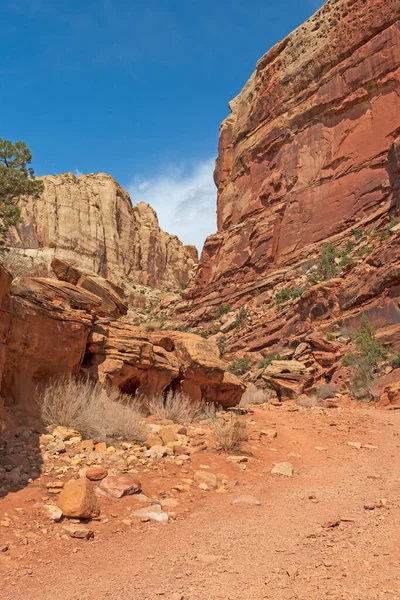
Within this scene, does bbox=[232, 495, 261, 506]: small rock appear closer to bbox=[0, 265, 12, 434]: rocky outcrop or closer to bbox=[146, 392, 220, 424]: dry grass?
bbox=[0, 265, 12, 434]: rocky outcrop

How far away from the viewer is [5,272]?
606 cm

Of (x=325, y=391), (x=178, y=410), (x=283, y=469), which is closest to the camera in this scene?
(x=283, y=469)

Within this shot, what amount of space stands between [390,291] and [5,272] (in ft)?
59.7

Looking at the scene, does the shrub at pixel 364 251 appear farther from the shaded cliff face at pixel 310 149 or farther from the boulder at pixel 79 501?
the boulder at pixel 79 501

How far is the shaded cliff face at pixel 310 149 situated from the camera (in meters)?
32.2

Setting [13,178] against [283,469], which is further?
[13,178]

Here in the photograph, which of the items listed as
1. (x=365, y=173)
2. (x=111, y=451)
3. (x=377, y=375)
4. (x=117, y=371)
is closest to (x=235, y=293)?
(x=365, y=173)

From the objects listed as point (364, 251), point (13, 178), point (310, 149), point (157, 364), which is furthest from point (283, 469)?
point (310, 149)

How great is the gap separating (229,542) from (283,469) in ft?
9.43

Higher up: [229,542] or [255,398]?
[255,398]

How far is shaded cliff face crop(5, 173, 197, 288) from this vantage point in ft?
211

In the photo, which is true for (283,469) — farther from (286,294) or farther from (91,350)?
(286,294)

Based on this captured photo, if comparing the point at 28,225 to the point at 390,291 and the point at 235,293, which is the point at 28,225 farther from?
the point at 390,291

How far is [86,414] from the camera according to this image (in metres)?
7.43
